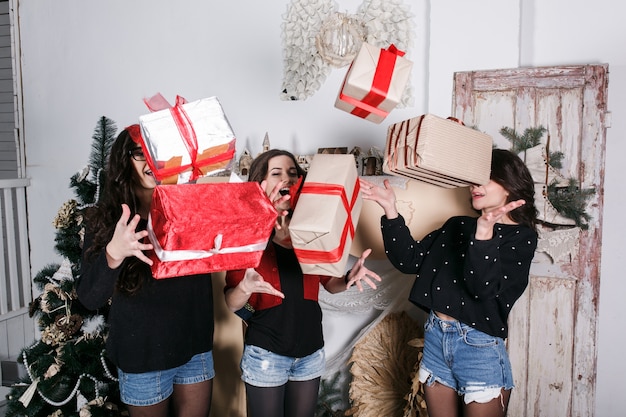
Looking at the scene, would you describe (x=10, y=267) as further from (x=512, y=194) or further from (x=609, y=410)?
(x=609, y=410)

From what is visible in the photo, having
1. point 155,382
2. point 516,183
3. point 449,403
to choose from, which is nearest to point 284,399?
point 155,382

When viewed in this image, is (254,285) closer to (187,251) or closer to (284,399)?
(187,251)

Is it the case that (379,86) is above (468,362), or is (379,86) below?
above

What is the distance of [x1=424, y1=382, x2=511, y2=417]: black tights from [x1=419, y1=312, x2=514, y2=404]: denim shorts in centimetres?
2

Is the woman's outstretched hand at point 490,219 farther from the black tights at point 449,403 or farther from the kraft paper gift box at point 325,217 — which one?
the black tights at point 449,403

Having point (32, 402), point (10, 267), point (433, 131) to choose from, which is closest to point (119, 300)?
point (433, 131)

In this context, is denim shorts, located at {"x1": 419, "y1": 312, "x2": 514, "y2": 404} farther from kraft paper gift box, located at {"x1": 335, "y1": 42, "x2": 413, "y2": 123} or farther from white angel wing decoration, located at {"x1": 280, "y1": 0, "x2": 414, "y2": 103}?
white angel wing decoration, located at {"x1": 280, "y1": 0, "x2": 414, "y2": 103}

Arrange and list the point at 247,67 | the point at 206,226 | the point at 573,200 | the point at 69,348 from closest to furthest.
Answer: the point at 206,226
the point at 573,200
the point at 69,348
the point at 247,67

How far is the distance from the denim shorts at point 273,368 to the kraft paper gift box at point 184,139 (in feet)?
2.27

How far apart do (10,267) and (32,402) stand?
1.34 m

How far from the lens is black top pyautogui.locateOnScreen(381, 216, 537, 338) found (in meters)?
1.65

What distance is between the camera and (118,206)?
170 cm

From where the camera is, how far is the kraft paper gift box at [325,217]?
60.0 inches

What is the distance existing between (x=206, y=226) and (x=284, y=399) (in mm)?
821
